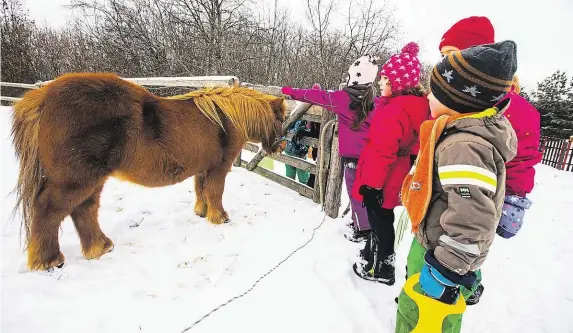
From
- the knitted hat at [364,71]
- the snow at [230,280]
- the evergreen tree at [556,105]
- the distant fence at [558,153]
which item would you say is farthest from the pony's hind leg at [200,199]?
the evergreen tree at [556,105]

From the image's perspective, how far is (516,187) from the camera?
1836 millimetres

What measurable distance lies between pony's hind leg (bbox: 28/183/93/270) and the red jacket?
7.57 feet

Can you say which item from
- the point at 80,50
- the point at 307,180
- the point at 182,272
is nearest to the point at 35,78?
the point at 80,50

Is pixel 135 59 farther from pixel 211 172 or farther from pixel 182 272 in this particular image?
pixel 182 272

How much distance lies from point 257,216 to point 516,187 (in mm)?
2656

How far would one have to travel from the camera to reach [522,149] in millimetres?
1861

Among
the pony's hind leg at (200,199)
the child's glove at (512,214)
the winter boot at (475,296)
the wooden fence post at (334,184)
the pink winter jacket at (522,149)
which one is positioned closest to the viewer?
the child's glove at (512,214)

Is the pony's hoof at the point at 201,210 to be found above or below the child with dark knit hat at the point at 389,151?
below

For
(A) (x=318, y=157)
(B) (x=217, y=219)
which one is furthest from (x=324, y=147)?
(B) (x=217, y=219)

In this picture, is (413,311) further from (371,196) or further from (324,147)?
(324,147)

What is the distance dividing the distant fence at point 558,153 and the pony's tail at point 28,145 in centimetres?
1721

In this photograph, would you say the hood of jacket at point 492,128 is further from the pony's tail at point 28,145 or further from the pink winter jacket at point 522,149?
the pony's tail at point 28,145

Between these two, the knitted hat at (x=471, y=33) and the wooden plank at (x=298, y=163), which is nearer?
the knitted hat at (x=471, y=33)

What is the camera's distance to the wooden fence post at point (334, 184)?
12.5 ft
